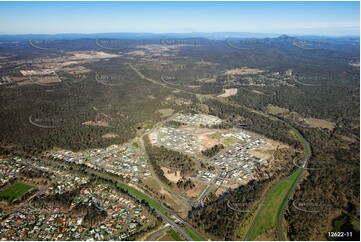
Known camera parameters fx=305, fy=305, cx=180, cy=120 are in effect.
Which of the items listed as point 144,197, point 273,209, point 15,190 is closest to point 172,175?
point 144,197

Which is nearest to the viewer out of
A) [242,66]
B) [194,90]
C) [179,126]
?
[179,126]

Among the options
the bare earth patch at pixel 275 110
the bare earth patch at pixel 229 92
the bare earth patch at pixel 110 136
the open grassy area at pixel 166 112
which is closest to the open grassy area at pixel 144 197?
the bare earth patch at pixel 110 136

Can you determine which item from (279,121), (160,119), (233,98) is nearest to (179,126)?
(160,119)

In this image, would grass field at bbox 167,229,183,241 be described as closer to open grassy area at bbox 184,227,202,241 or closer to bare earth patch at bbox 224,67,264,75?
open grassy area at bbox 184,227,202,241

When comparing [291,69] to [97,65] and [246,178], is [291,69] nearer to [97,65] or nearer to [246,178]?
[97,65]

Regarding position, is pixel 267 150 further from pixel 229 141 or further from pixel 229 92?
pixel 229 92
